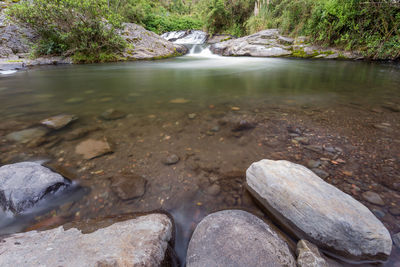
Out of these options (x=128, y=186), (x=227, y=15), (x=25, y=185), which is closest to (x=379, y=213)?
(x=128, y=186)

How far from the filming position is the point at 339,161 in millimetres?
1868

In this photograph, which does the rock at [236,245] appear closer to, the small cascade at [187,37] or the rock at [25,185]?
the rock at [25,185]

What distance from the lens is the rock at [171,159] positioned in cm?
198

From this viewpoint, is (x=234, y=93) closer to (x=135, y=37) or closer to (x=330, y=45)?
(x=330, y=45)

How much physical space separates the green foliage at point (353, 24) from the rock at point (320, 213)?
11910mm

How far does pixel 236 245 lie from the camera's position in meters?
0.99

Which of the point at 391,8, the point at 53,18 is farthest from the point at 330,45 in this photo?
the point at 53,18

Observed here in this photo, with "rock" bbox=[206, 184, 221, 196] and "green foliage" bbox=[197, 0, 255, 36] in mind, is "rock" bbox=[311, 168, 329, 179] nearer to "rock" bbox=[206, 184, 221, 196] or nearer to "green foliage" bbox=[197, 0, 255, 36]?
"rock" bbox=[206, 184, 221, 196]

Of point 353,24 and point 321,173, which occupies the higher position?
point 353,24

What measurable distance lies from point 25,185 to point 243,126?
2431mm

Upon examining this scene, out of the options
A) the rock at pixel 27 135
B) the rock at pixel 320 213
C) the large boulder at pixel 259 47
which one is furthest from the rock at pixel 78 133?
the large boulder at pixel 259 47

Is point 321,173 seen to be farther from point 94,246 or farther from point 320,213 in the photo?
point 94,246

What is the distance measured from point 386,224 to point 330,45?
13.3 meters

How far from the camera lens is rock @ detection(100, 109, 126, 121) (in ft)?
10.0
